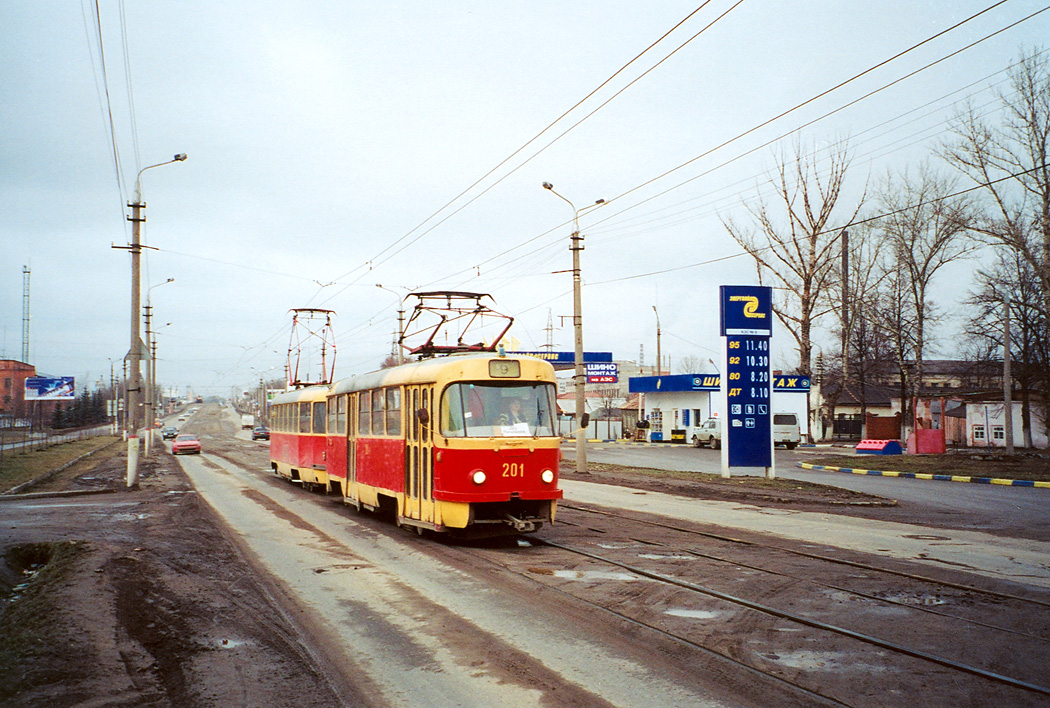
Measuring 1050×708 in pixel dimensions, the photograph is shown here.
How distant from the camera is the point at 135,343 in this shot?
76.5ft

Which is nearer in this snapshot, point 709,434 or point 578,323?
point 578,323

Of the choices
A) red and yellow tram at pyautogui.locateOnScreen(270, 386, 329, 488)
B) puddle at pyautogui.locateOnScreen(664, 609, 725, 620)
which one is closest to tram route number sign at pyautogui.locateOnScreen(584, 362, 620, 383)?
red and yellow tram at pyautogui.locateOnScreen(270, 386, 329, 488)

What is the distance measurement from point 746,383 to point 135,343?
1788 cm

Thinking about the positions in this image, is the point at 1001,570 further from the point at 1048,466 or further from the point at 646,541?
the point at 1048,466

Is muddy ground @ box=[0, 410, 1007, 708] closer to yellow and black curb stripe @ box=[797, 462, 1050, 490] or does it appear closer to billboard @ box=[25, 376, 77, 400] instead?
yellow and black curb stripe @ box=[797, 462, 1050, 490]

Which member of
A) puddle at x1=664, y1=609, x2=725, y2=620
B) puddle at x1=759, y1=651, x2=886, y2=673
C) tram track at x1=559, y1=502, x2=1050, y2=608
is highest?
puddle at x1=759, y1=651, x2=886, y2=673

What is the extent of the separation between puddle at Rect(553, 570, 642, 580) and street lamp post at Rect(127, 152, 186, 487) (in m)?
17.0

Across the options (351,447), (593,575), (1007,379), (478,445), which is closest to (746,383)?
(351,447)

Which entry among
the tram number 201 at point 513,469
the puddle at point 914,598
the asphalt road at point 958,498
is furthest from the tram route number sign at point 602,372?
the puddle at point 914,598

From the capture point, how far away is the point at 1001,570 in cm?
966

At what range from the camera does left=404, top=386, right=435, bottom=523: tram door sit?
39.4 feet

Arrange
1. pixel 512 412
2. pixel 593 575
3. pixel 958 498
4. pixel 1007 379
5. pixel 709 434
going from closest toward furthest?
pixel 593 575 < pixel 512 412 < pixel 958 498 < pixel 1007 379 < pixel 709 434

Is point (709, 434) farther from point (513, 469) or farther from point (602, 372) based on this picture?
point (513, 469)

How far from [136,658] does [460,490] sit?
5601 millimetres
